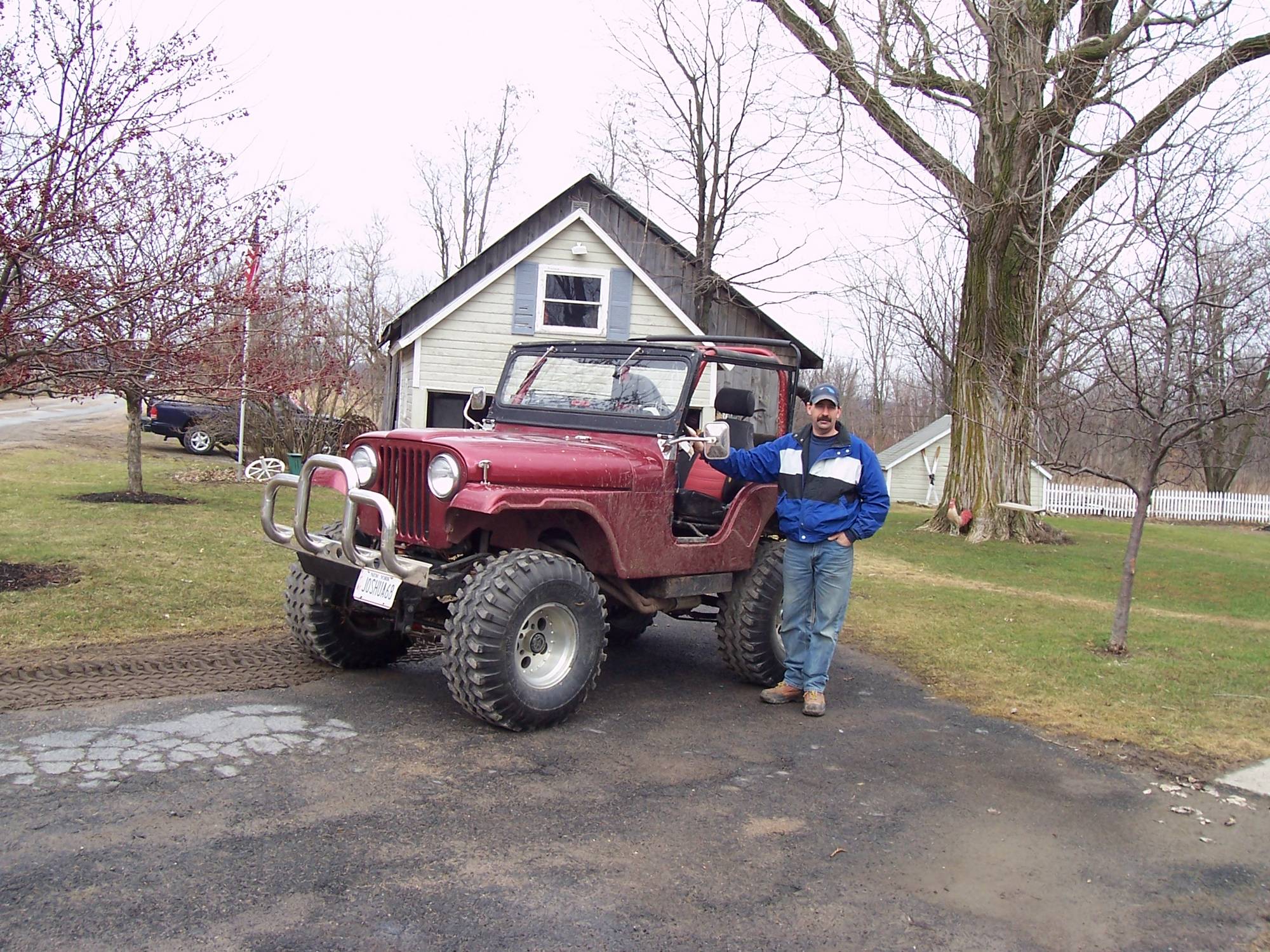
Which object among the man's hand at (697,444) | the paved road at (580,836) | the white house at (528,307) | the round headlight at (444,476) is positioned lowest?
the paved road at (580,836)

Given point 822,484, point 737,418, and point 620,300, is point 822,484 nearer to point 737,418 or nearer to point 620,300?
point 737,418

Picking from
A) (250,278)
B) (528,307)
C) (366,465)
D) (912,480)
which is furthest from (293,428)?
(912,480)

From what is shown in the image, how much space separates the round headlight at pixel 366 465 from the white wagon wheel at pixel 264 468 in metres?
13.9

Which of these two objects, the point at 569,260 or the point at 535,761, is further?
the point at 569,260

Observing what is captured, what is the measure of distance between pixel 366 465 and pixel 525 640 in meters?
1.30

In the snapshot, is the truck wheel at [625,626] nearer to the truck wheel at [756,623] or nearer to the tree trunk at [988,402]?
the truck wheel at [756,623]

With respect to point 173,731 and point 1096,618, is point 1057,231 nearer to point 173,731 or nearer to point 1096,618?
point 1096,618

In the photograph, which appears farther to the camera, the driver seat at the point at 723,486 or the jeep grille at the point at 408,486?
the driver seat at the point at 723,486

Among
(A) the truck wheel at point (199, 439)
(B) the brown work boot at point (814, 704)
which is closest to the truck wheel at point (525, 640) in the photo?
(B) the brown work boot at point (814, 704)

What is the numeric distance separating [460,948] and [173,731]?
238cm

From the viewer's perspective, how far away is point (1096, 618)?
1014 cm

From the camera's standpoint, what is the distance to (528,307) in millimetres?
18922

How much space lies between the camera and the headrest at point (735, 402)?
6.24 m

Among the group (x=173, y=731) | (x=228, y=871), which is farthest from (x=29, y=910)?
(x=173, y=731)
